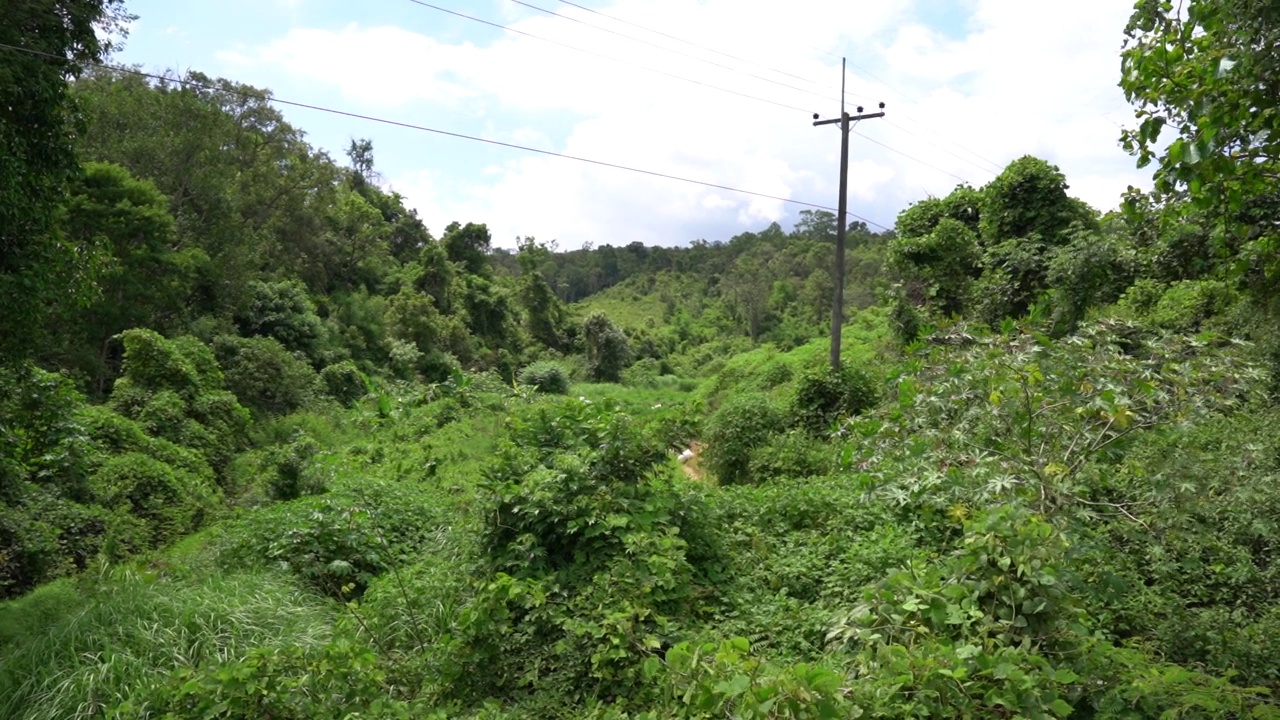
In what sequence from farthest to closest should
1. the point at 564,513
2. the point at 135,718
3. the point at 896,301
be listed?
the point at 896,301
the point at 564,513
the point at 135,718

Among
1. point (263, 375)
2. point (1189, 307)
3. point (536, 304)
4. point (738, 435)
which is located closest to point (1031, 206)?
point (1189, 307)

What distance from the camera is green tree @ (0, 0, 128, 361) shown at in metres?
5.75

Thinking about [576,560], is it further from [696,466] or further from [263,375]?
[263,375]

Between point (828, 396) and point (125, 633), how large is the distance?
10.2m

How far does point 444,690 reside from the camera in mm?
4340

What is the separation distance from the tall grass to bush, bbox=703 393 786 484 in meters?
6.86

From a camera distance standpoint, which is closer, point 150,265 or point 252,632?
point 252,632

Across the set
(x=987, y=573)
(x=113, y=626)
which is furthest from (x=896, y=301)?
(x=113, y=626)

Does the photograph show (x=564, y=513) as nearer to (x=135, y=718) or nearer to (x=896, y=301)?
(x=135, y=718)

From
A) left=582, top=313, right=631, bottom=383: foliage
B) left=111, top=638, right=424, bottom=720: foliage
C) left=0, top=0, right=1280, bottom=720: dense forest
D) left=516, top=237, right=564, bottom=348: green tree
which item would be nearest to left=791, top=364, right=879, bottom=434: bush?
left=0, top=0, right=1280, bottom=720: dense forest

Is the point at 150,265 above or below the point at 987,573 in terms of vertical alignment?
above

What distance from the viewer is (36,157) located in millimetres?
6016

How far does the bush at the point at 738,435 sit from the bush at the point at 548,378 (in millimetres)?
14576

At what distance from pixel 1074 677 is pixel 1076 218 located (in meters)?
13.9
